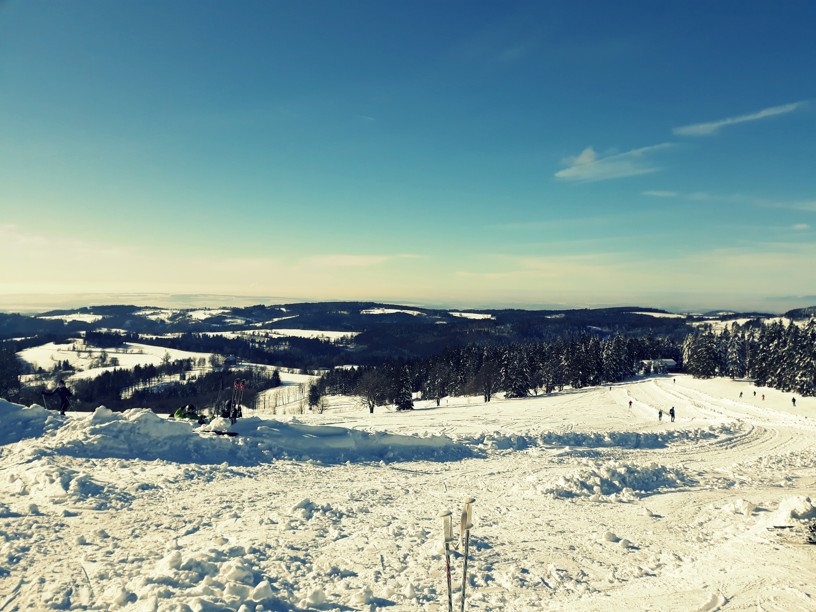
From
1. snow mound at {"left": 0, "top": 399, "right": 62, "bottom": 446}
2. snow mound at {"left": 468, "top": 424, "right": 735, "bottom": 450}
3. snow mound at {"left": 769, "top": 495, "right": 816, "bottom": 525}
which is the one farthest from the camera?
snow mound at {"left": 468, "top": 424, "right": 735, "bottom": 450}

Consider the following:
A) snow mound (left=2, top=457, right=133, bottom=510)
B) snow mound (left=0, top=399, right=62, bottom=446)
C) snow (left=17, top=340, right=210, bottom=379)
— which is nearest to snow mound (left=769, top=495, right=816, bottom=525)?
snow mound (left=2, top=457, right=133, bottom=510)

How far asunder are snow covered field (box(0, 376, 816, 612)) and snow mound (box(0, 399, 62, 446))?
0.09 m

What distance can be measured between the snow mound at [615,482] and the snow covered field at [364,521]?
0.07 metres

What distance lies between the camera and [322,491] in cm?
1400

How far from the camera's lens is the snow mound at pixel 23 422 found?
17609 millimetres

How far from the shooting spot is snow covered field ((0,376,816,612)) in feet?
27.2

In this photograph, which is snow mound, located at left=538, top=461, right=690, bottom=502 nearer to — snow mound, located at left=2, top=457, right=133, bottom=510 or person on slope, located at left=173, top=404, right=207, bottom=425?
snow mound, located at left=2, top=457, right=133, bottom=510

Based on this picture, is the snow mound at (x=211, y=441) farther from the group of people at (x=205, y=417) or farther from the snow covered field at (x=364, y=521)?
the group of people at (x=205, y=417)

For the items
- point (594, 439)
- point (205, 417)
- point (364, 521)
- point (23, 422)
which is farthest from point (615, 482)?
point (23, 422)

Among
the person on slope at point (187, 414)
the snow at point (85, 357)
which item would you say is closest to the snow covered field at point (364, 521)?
the person on slope at point (187, 414)

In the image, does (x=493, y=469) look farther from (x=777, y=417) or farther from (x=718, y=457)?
(x=777, y=417)

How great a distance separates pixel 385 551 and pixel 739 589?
732 cm

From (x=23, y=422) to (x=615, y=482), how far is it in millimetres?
23955

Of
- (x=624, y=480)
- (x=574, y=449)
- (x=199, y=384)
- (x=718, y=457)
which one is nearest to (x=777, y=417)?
(x=718, y=457)
